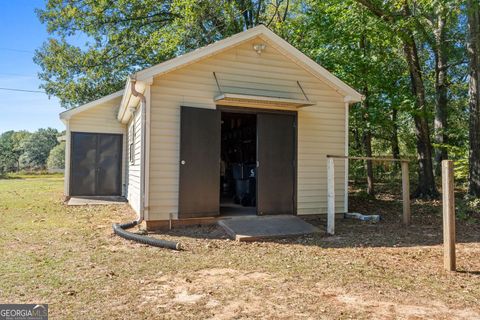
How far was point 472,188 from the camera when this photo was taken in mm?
8820

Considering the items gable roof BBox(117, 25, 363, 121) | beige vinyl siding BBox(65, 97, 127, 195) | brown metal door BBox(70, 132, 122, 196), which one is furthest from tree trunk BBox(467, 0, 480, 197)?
brown metal door BBox(70, 132, 122, 196)

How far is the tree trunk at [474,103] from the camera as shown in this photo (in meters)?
8.75

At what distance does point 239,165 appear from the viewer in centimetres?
914

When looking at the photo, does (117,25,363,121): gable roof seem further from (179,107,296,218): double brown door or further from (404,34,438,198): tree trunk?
(404,34,438,198): tree trunk

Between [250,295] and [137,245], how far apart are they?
103 inches

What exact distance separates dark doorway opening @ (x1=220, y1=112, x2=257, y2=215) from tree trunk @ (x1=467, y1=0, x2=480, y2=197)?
208 inches

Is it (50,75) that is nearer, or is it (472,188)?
(472,188)

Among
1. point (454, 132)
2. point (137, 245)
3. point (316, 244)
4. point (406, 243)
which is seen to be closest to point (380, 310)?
point (316, 244)

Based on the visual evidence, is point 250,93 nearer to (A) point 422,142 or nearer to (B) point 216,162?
(B) point 216,162

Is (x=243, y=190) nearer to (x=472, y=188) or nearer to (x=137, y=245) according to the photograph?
(x=137, y=245)

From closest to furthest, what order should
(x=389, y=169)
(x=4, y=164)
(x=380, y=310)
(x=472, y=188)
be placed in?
(x=380, y=310) < (x=472, y=188) < (x=389, y=169) < (x=4, y=164)

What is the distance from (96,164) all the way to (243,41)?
24.0 ft

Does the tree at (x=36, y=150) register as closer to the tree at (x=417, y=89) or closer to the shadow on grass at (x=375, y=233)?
the tree at (x=417, y=89)

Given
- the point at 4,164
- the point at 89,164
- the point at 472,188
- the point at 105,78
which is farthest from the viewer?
the point at 4,164
